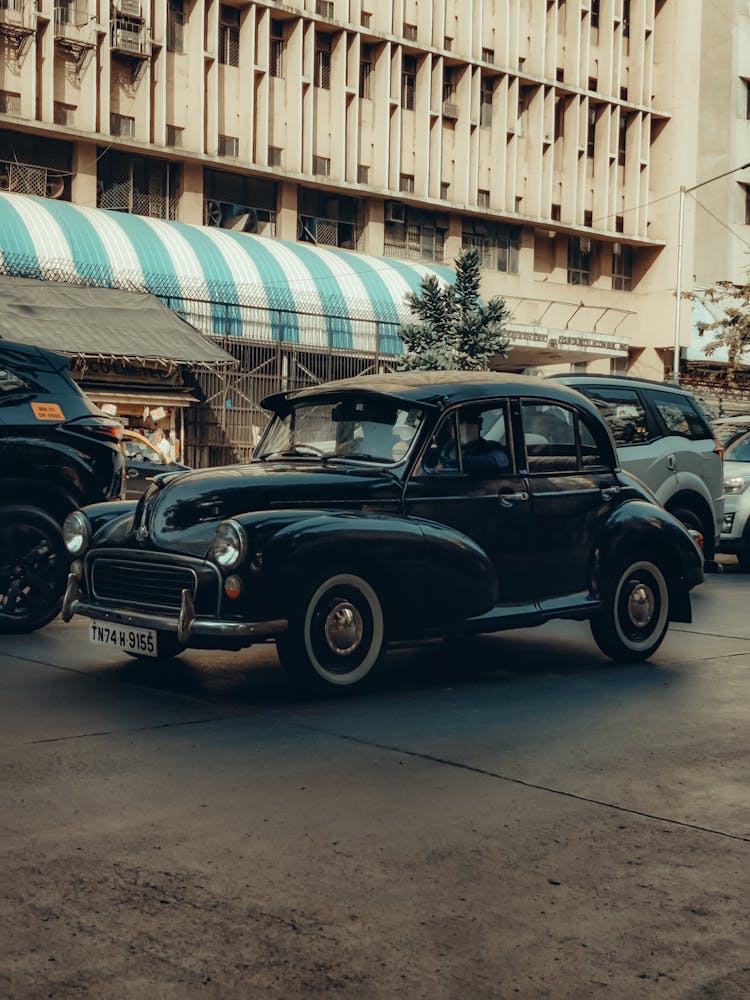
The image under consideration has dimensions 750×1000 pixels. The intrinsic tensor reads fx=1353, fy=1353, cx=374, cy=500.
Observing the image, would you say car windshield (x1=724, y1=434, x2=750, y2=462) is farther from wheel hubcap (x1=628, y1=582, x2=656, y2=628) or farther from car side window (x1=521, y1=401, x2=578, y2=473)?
car side window (x1=521, y1=401, x2=578, y2=473)

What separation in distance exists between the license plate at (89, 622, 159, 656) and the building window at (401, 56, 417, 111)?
3343 centimetres

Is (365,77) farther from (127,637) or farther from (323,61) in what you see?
(127,637)

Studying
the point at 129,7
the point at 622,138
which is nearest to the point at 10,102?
the point at 129,7

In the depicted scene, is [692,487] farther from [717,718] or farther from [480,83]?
[480,83]

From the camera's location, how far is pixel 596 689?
7.96 metres

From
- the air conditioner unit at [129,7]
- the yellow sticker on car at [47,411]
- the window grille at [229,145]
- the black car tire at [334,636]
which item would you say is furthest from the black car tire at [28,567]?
the window grille at [229,145]

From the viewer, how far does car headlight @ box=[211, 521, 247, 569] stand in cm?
701

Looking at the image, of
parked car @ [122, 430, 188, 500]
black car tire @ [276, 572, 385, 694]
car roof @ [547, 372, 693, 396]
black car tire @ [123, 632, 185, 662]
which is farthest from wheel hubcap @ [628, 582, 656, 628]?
parked car @ [122, 430, 188, 500]

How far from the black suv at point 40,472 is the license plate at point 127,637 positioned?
228 centimetres

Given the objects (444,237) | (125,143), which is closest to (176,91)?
(125,143)

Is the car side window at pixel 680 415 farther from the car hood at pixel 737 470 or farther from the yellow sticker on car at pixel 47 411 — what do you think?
the yellow sticker on car at pixel 47 411

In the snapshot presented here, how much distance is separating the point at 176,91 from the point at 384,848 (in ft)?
104

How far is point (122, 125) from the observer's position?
32906mm

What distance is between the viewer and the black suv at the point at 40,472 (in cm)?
981
